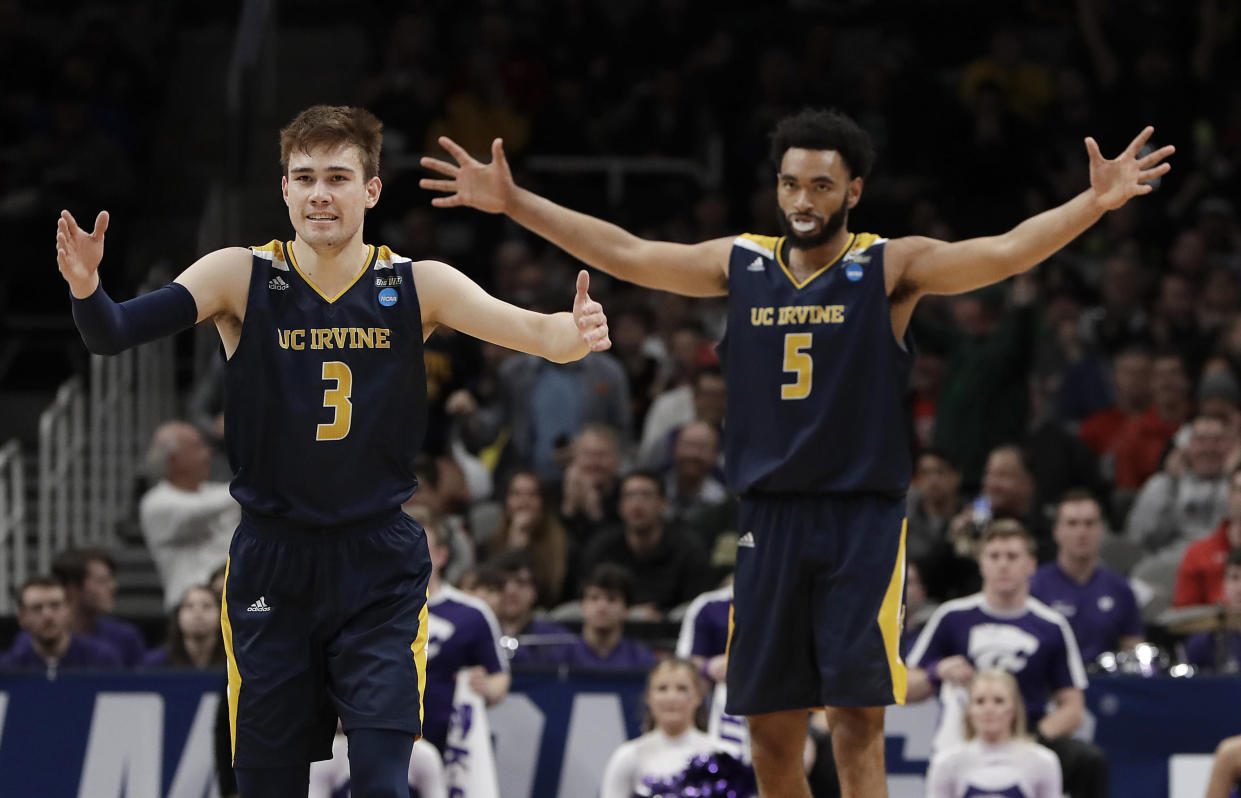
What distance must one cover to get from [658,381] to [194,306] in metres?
8.12

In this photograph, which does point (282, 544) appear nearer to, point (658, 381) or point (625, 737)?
point (625, 737)

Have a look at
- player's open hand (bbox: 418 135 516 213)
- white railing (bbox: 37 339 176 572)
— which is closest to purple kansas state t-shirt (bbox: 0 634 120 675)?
white railing (bbox: 37 339 176 572)

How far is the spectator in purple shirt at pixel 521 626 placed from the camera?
9.98m

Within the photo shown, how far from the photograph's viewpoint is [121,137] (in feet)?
48.3

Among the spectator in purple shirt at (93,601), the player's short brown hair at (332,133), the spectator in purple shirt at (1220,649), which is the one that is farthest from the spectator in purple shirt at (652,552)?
the player's short brown hair at (332,133)

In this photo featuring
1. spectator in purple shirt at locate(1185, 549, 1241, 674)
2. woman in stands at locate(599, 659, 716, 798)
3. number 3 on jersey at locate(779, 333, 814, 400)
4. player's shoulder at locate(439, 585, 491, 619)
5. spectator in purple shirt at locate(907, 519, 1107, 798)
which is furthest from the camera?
spectator in purple shirt at locate(1185, 549, 1241, 674)

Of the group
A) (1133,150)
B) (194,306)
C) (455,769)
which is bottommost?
(455,769)

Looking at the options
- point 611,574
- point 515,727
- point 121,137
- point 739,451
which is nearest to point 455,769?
point 515,727

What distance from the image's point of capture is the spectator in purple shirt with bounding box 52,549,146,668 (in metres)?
10.1

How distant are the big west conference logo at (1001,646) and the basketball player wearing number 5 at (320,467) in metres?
4.81

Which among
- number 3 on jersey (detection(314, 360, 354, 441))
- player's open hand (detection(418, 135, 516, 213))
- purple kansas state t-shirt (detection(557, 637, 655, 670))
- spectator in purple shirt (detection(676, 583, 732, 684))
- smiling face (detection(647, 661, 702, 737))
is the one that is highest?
player's open hand (detection(418, 135, 516, 213))

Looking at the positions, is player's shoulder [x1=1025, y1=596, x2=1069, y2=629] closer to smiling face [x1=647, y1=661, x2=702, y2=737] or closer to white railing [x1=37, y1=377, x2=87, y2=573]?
smiling face [x1=647, y1=661, x2=702, y2=737]

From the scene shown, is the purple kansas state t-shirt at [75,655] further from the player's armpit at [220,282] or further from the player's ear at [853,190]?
the player's ear at [853,190]

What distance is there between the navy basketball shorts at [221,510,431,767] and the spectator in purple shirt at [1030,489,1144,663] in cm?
A: 575
